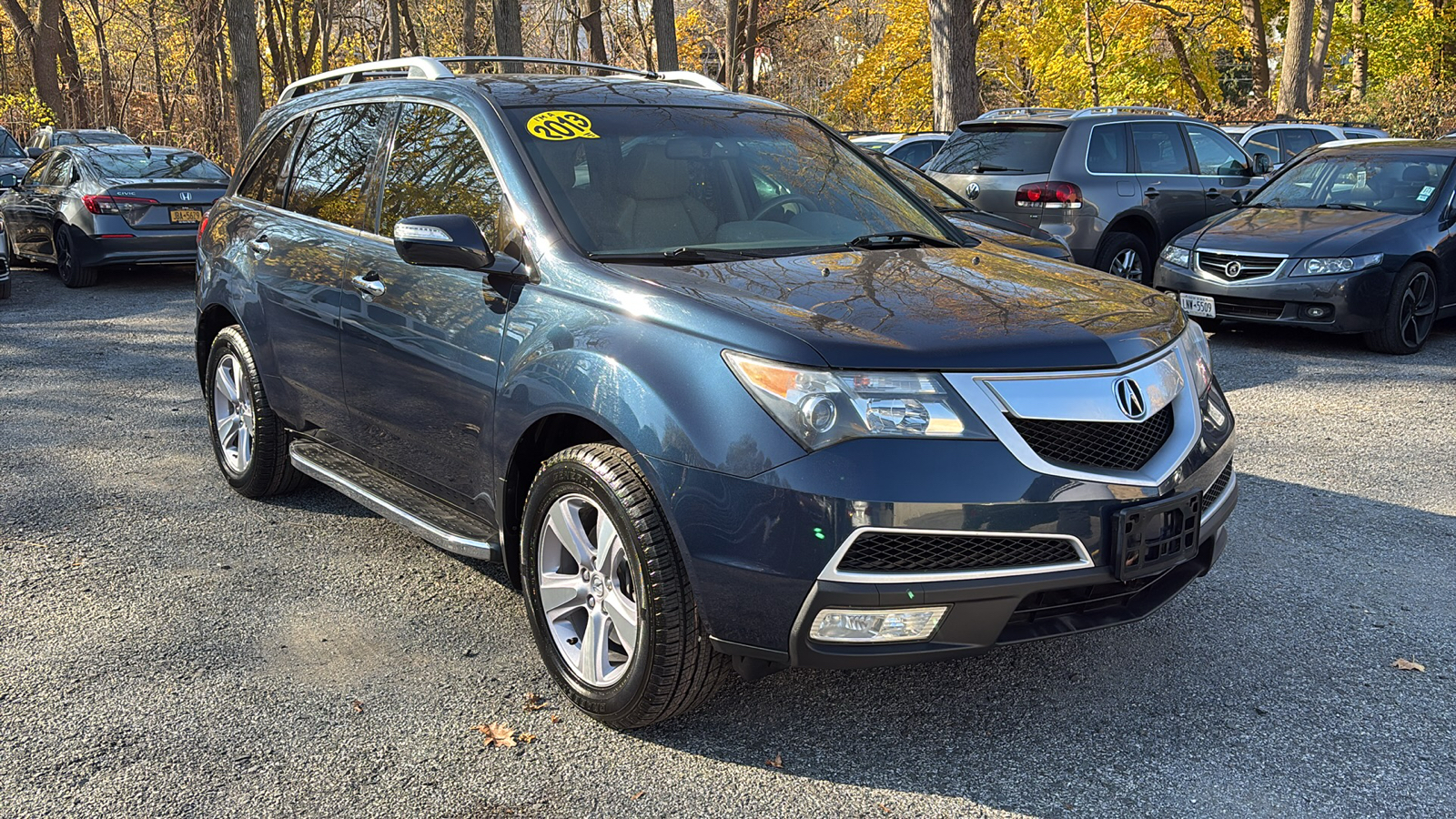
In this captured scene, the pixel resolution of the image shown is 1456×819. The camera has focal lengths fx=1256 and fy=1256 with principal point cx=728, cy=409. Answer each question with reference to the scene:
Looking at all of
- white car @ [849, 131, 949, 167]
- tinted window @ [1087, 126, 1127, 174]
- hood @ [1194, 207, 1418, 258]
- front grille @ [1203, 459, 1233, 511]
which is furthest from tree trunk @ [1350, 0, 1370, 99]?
front grille @ [1203, 459, 1233, 511]

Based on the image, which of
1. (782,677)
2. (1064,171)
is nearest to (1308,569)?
(782,677)

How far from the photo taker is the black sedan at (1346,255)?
9.16 m

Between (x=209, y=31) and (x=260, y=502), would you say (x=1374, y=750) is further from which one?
(x=209, y=31)

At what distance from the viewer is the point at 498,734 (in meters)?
3.54

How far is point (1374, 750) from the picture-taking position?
3420 mm

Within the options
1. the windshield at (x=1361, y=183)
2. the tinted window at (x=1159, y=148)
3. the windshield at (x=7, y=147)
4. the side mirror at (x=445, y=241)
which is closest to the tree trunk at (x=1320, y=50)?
the tinted window at (x=1159, y=148)

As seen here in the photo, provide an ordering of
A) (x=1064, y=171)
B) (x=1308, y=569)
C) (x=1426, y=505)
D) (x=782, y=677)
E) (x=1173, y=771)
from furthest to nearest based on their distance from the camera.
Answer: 1. (x=1064, y=171)
2. (x=1426, y=505)
3. (x=1308, y=569)
4. (x=782, y=677)
5. (x=1173, y=771)

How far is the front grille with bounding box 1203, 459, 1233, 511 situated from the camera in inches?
141

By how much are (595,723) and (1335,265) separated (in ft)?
24.9

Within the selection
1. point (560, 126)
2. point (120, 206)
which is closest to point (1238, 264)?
point (560, 126)

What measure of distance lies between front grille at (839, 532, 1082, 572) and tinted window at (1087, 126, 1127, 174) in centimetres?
845

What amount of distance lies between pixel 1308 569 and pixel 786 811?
2.70 metres

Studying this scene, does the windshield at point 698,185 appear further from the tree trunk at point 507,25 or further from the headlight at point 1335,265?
the tree trunk at point 507,25

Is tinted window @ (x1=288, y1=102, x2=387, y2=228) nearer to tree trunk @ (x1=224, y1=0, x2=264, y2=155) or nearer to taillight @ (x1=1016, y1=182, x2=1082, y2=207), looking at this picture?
taillight @ (x1=1016, y1=182, x2=1082, y2=207)
